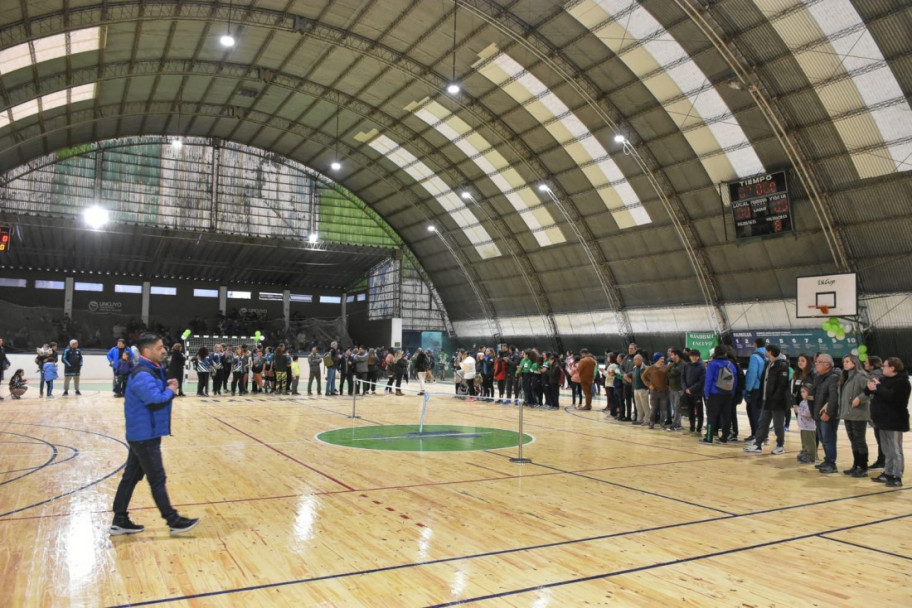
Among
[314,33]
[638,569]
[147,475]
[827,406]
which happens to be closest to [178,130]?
[314,33]

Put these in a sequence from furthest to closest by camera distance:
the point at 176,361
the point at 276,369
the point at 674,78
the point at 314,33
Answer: the point at 314,33 → the point at 674,78 → the point at 276,369 → the point at 176,361

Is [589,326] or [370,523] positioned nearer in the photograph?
[370,523]

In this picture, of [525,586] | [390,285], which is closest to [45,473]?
[525,586]

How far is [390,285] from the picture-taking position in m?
45.8

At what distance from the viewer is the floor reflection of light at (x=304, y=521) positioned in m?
5.26

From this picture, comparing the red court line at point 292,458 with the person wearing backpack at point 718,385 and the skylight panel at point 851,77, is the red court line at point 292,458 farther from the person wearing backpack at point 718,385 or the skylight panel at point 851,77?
the skylight panel at point 851,77

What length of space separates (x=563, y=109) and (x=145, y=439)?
84.2ft

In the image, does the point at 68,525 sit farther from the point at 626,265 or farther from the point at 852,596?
the point at 626,265

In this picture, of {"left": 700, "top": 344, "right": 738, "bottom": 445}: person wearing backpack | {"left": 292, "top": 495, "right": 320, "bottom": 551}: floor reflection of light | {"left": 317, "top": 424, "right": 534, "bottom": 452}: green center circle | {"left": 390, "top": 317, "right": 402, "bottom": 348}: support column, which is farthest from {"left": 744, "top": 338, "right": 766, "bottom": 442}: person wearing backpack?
{"left": 390, "top": 317, "right": 402, "bottom": 348}: support column

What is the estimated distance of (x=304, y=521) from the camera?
591cm

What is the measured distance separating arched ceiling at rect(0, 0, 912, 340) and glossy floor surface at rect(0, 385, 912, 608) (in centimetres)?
1627

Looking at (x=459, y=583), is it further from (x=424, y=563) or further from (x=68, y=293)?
(x=68, y=293)

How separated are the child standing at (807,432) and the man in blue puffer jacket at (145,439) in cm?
867

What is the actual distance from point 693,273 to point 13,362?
31299mm
